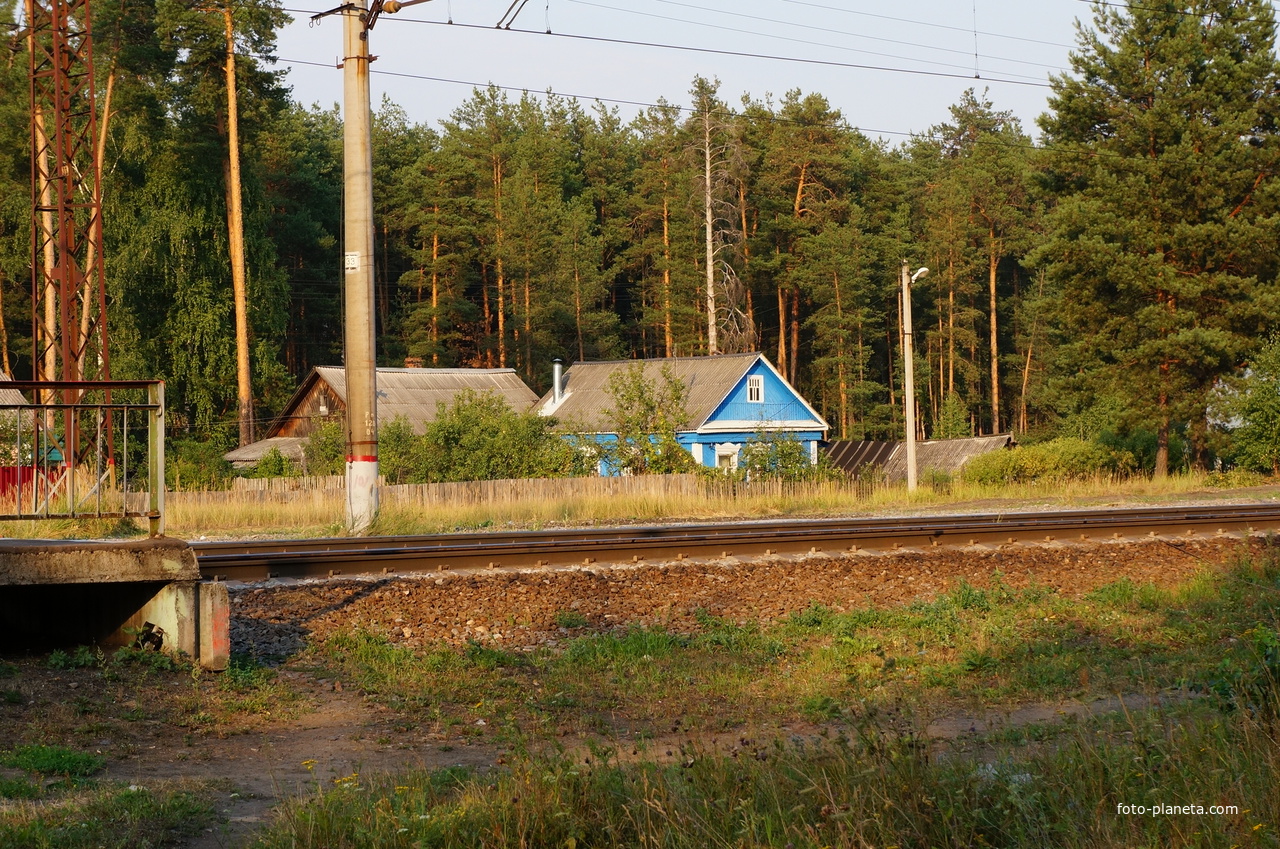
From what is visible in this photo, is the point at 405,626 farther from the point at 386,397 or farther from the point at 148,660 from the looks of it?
the point at 386,397

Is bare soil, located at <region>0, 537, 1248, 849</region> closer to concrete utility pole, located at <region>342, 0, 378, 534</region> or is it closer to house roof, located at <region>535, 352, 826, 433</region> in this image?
concrete utility pole, located at <region>342, 0, 378, 534</region>

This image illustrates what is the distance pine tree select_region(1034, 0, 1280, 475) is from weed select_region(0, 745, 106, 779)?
36.6 metres

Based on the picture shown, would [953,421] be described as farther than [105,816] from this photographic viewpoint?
Yes

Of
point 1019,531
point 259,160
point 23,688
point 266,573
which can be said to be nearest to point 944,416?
point 259,160

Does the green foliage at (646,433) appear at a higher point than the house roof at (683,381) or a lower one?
lower

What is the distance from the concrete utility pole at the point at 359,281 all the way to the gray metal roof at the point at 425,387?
92.5 feet

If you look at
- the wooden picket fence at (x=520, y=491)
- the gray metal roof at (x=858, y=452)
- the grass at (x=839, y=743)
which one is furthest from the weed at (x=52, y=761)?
the gray metal roof at (x=858, y=452)

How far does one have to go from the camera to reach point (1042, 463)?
37625mm

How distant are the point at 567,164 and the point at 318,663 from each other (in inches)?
2914

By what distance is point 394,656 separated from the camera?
940cm

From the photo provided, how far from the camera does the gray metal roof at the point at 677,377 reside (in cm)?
4728

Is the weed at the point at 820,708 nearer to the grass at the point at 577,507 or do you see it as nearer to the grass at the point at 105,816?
the grass at the point at 105,816

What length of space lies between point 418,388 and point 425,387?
46 centimetres

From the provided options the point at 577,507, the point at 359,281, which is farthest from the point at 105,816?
the point at 577,507
